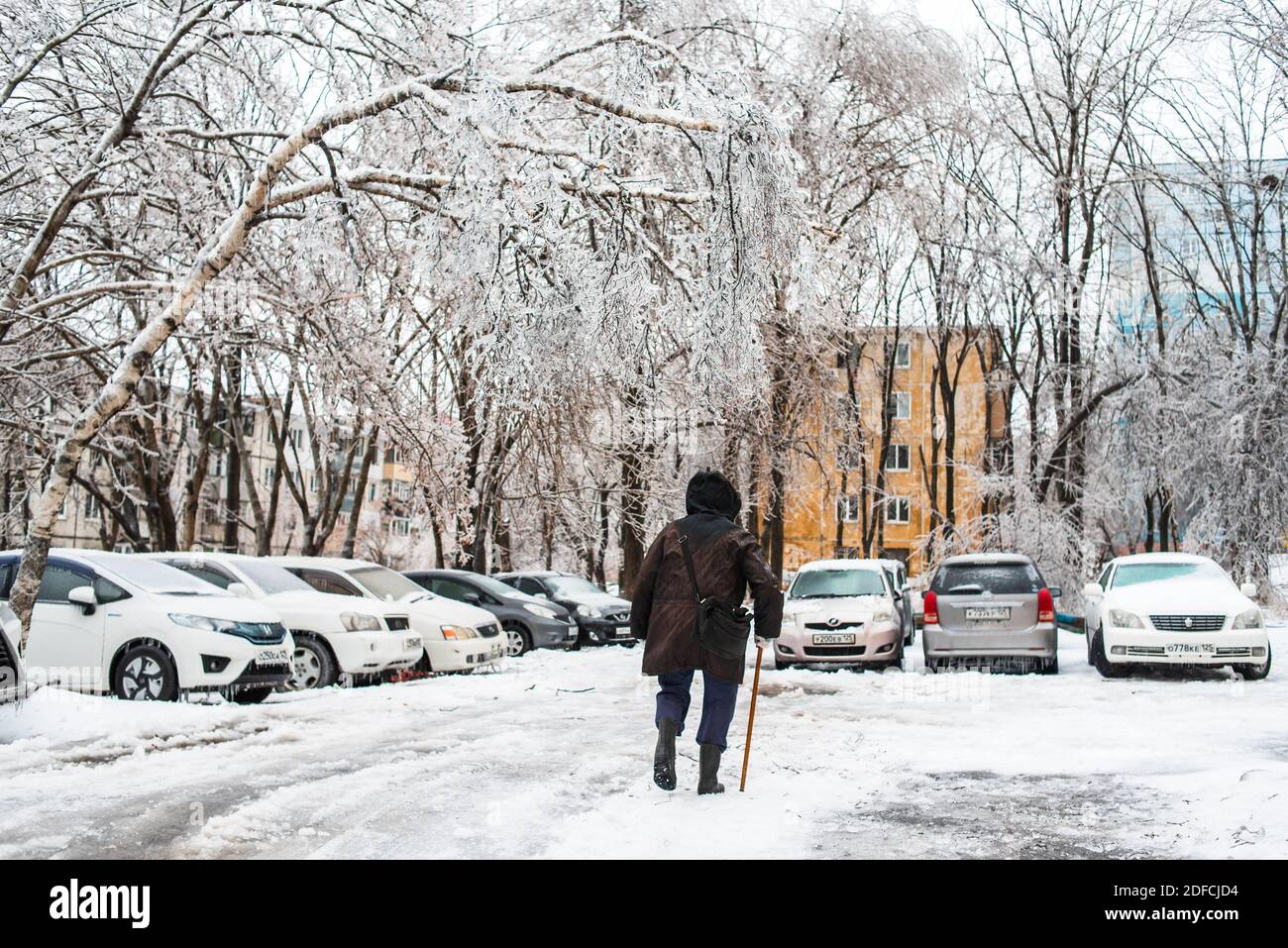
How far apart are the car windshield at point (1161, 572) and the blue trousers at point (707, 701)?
35.6 ft

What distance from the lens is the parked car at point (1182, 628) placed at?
14773mm

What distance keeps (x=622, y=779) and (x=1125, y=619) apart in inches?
375

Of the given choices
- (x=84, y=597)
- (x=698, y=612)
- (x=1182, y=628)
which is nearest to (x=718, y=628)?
(x=698, y=612)

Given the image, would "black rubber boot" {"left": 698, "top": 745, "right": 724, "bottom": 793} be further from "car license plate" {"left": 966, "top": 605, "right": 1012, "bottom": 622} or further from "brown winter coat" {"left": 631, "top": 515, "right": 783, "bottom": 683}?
"car license plate" {"left": 966, "top": 605, "right": 1012, "bottom": 622}

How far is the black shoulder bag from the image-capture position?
22.4 ft

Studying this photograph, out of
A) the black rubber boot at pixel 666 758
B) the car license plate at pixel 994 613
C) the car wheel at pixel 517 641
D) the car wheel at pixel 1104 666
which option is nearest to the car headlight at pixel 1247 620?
the car wheel at pixel 1104 666

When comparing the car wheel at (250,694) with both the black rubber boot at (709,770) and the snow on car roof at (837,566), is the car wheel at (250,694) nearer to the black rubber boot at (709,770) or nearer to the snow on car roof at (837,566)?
the black rubber boot at (709,770)

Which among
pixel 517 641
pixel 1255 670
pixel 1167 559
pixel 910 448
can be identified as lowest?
Result: pixel 517 641

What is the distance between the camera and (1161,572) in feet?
53.7

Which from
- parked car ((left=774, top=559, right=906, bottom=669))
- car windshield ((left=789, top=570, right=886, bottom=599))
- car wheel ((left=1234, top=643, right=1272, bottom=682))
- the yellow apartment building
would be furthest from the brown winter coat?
the yellow apartment building

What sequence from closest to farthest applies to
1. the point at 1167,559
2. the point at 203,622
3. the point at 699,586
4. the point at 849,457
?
the point at 699,586, the point at 203,622, the point at 1167,559, the point at 849,457

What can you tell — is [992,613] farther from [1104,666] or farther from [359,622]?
[359,622]

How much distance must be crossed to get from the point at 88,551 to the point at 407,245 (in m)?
4.79

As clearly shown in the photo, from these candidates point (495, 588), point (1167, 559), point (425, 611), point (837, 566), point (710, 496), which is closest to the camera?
point (710, 496)
